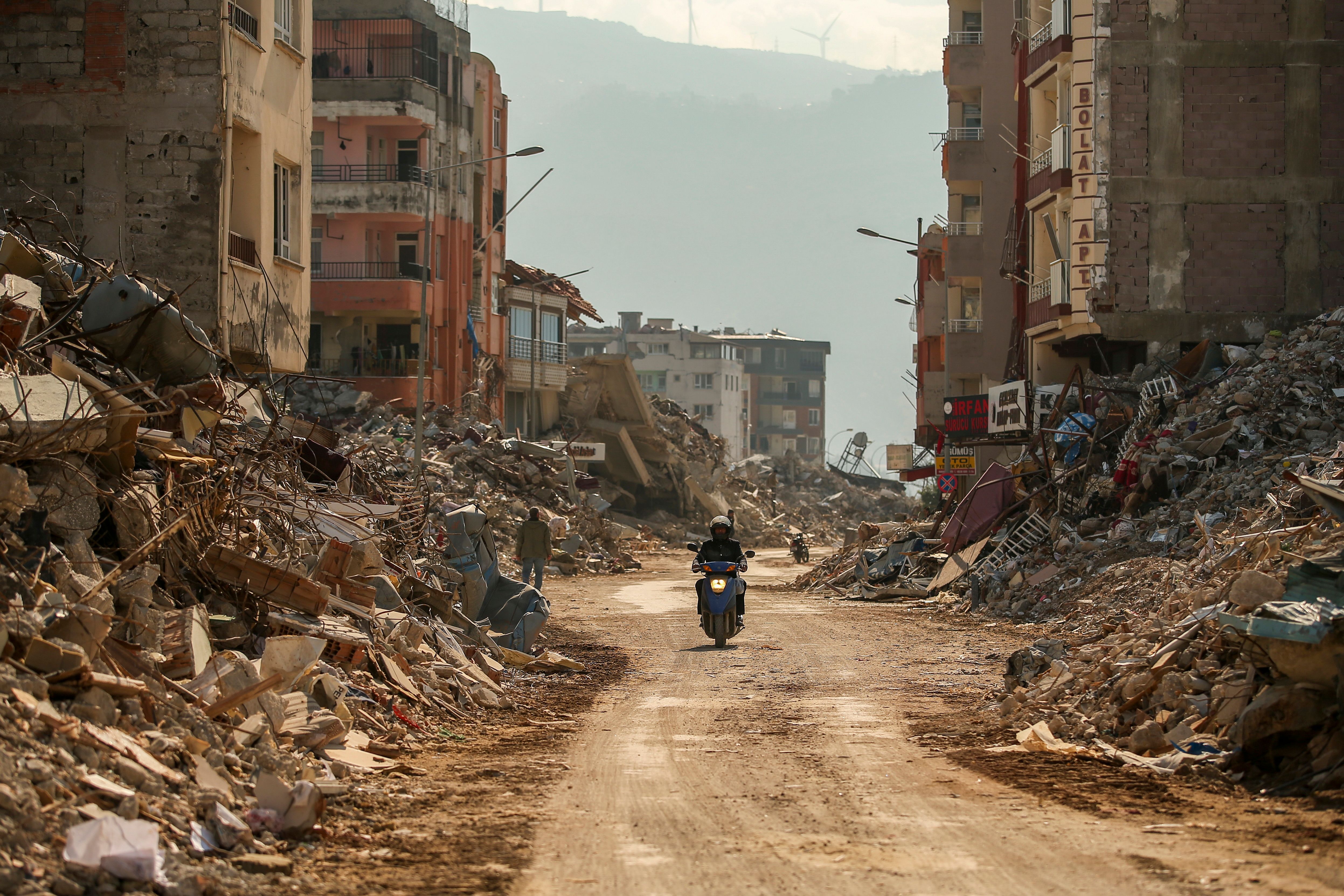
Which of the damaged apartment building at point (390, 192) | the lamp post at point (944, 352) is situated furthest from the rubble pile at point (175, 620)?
the damaged apartment building at point (390, 192)

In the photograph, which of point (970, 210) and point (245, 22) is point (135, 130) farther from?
point (970, 210)

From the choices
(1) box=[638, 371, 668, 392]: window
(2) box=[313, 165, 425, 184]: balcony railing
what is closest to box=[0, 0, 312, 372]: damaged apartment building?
(2) box=[313, 165, 425, 184]: balcony railing

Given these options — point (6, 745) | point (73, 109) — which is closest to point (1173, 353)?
point (73, 109)

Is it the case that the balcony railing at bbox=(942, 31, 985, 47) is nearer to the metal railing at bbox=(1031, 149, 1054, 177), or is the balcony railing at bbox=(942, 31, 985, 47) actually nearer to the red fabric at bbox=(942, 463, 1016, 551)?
the metal railing at bbox=(1031, 149, 1054, 177)

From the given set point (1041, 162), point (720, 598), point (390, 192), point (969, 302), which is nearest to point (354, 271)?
point (390, 192)

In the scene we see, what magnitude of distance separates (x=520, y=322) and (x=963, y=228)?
2108 centimetres

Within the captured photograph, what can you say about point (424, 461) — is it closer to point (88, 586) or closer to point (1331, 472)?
point (1331, 472)

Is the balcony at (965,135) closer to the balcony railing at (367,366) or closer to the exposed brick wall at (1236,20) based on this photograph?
the exposed brick wall at (1236,20)

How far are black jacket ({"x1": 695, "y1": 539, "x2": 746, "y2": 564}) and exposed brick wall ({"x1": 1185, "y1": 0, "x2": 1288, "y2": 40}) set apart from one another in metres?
19.9

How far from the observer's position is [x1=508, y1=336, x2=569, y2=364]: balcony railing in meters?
59.5

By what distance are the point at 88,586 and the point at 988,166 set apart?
141ft

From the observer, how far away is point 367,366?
49.1 m

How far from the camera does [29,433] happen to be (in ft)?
28.7

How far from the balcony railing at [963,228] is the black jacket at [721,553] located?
32.5 metres
